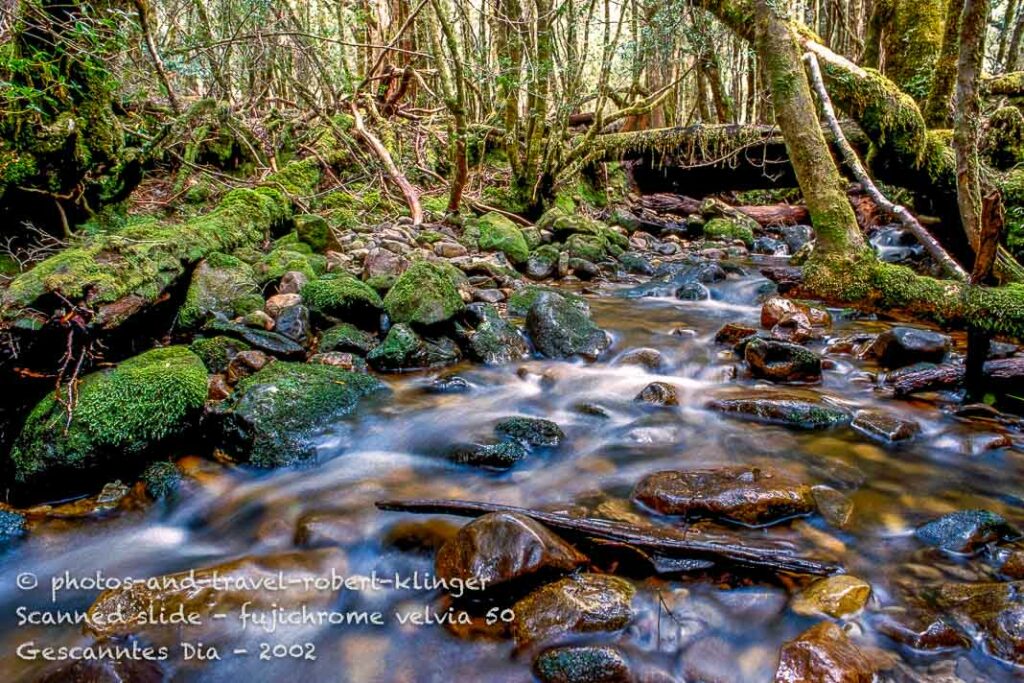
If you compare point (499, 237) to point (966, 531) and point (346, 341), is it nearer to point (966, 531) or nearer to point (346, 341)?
point (346, 341)

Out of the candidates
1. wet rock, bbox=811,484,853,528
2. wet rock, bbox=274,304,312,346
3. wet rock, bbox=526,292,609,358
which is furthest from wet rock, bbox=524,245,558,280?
wet rock, bbox=811,484,853,528

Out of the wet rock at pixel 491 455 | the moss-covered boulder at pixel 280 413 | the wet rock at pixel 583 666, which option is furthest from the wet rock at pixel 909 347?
the moss-covered boulder at pixel 280 413

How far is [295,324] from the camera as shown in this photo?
4434mm

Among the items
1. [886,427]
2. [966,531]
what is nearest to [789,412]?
[886,427]

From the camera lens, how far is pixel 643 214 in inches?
468

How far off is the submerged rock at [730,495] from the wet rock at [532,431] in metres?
0.73

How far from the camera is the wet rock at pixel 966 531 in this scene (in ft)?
7.80

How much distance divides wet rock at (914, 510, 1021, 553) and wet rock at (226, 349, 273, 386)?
384 centimetres

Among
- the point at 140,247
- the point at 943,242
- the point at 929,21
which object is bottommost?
the point at 943,242

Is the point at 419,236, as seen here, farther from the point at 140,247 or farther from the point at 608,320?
the point at 140,247

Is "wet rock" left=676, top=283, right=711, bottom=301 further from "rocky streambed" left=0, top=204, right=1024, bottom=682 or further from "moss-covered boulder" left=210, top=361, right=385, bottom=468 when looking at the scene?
"moss-covered boulder" left=210, top=361, right=385, bottom=468

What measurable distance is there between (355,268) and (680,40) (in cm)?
848

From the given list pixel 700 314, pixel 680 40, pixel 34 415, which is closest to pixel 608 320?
pixel 700 314

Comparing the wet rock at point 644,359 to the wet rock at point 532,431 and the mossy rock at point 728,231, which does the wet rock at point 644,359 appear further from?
the mossy rock at point 728,231
